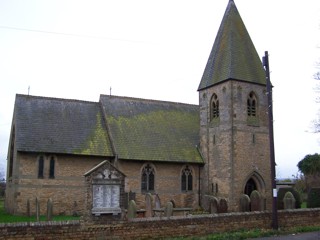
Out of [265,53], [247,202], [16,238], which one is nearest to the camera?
[16,238]

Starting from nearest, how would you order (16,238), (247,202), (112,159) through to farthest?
1. (16,238)
2. (247,202)
3. (112,159)

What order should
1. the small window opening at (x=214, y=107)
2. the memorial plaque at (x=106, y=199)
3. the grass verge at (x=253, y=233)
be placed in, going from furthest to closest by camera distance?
the small window opening at (x=214, y=107) < the grass verge at (x=253, y=233) < the memorial plaque at (x=106, y=199)

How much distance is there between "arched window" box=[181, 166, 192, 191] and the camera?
29853 mm

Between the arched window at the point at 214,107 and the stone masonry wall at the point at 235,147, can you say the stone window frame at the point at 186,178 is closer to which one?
the stone masonry wall at the point at 235,147

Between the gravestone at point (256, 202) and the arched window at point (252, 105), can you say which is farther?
the arched window at point (252, 105)

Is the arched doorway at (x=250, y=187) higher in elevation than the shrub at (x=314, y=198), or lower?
higher

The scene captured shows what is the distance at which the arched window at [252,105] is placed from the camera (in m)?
29.5

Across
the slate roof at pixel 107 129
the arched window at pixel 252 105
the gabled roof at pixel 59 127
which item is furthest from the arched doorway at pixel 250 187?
the gabled roof at pixel 59 127

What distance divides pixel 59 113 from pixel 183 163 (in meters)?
10.3

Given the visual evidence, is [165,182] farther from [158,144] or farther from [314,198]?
[314,198]

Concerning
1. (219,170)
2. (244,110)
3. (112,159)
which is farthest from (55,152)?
(244,110)

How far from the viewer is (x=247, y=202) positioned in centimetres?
2236

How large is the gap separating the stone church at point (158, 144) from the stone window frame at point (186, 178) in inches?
3.1

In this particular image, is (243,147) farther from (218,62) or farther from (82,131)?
(82,131)
